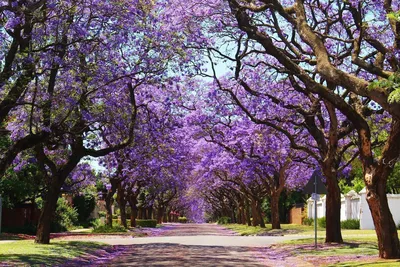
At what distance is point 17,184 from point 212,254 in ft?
64.5

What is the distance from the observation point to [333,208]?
22.3 meters

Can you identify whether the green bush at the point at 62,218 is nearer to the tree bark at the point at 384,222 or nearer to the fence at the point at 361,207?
the fence at the point at 361,207

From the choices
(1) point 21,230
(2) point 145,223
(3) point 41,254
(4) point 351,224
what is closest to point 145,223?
(2) point 145,223

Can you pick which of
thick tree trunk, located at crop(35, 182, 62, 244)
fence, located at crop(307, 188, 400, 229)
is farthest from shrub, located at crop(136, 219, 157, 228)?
thick tree trunk, located at crop(35, 182, 62, 244)

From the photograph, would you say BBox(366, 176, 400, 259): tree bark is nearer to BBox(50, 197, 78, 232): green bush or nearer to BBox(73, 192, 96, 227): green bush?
BBox(50, 197, 78, 232): green bush

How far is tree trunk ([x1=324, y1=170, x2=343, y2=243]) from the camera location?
22.2 m

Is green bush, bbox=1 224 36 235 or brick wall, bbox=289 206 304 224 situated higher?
brick wall, bbox=289 206 304 224

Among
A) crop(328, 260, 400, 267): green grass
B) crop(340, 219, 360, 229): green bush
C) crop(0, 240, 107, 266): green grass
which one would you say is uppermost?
crop(340, 219, 360, 229): green bush

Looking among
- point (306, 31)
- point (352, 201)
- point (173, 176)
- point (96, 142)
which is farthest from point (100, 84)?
point (352, 201)

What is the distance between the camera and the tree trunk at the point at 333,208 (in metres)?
22.2

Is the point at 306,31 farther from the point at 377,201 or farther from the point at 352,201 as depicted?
the point at 352,201

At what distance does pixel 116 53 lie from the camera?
19234mm

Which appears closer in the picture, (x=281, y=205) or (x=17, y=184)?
(x=17, y=184)

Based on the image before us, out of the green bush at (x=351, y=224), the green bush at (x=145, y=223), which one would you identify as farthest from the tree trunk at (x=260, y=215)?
the green bush at (x=145, y=223)
